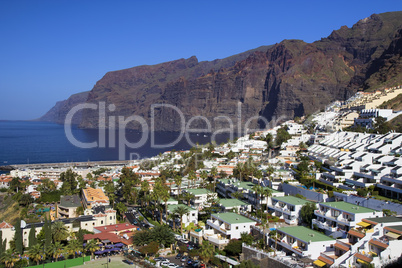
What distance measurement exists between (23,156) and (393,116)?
124848mm

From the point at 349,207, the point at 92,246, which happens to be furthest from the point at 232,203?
the point at 92,246

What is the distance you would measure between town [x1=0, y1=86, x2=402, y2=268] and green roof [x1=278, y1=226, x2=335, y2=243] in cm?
8

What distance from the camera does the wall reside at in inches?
1330

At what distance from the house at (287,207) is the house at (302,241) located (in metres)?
4.01

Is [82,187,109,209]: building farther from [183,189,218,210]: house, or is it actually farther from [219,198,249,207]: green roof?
[219,198,249,207]: green roof

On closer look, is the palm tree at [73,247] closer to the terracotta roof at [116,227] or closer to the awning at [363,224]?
the terracotta roof at [116,227]

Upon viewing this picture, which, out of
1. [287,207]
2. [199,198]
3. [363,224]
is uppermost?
[363,224]

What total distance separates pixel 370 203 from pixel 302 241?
9.16 m

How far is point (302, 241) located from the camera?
3069cm

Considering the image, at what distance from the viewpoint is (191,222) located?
44.2m

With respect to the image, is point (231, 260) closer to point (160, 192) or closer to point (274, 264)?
point (274, 264)

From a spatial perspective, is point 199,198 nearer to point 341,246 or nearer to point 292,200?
point 292,200

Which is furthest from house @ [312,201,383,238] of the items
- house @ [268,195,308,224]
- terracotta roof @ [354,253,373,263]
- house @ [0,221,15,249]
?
house @ [0,221,15,249]

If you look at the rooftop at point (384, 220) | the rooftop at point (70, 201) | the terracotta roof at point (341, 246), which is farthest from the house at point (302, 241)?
the rooftop at point (70, 201)
